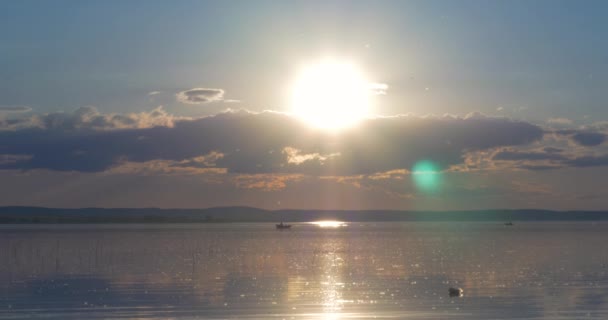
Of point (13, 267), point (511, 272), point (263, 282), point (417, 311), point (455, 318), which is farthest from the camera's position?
point (13, 267)

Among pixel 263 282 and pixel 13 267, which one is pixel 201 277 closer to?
pixel 263 282

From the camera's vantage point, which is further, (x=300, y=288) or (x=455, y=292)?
(x=300, y=288)

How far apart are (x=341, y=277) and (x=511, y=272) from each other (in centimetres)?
1215

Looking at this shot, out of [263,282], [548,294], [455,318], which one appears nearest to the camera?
[455,318]

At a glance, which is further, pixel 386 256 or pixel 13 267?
pixel 386 256

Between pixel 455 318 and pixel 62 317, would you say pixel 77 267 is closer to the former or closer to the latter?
pixel 62 317

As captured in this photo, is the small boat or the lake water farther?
the small boat

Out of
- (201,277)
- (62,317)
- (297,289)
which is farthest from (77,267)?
(62,317)

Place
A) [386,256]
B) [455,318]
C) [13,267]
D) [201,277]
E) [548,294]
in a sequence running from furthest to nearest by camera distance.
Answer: [386,256] → [13,267] → [201,277] → [548,294] → [455,318]

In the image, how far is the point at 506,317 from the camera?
1297 inches

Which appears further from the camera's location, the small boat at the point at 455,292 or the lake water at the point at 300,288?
the small boat at the point at 455,292

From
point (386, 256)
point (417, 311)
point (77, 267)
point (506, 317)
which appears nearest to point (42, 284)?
point (77, 267)

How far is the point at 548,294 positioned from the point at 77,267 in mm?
35015

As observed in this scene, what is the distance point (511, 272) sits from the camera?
5547 cm
